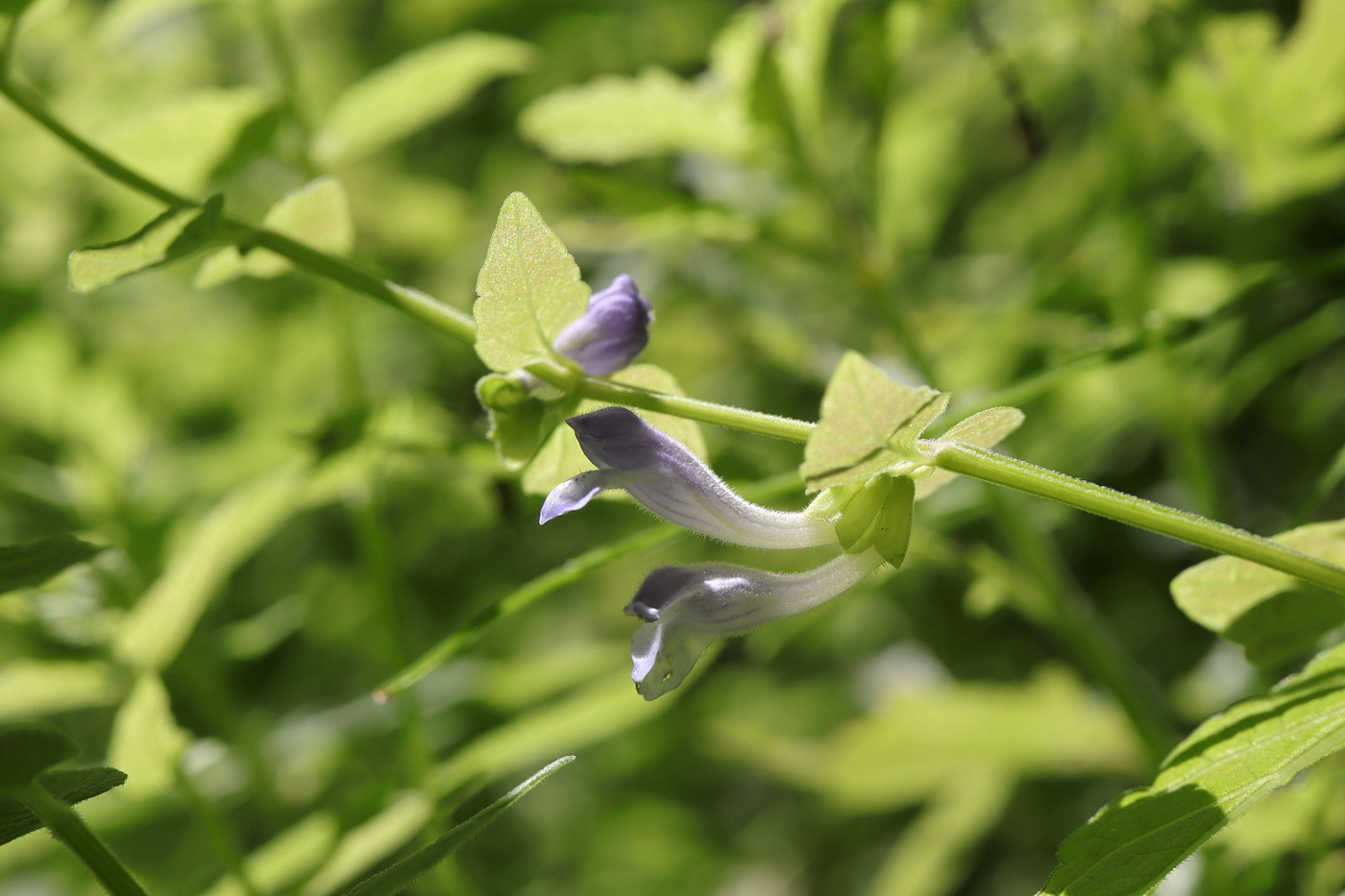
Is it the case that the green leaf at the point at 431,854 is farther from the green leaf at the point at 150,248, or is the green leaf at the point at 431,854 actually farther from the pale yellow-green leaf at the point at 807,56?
the pale yellow-green leaf at the point at 807,56

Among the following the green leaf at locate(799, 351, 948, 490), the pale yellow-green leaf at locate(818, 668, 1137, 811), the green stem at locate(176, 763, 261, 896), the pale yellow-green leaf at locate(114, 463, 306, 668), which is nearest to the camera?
the green leaf at locate(799, 351, 948, 490)

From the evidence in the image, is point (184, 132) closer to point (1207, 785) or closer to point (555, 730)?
point (555, 730)

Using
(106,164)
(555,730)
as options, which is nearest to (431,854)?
(106,164)

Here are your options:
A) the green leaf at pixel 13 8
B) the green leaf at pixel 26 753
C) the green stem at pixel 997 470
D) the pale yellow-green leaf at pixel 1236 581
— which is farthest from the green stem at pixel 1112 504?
the green leaf at pixel 13 8

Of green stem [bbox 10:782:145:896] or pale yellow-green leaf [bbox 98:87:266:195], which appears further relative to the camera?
pale yellow-green leaf [bbox 98:87:266:195]

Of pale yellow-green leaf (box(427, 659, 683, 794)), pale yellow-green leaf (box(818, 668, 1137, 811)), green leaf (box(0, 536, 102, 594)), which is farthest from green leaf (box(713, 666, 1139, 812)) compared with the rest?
green leaf (box(0, 536, 102, 594))

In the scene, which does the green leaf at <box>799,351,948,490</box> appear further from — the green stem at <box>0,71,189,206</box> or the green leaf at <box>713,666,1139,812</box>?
the green leaf at <box>713,666,1139,812</box>
